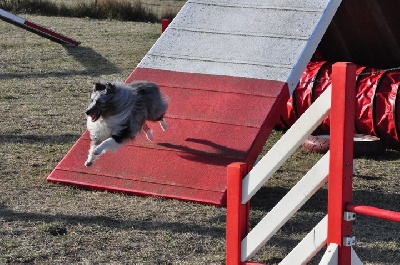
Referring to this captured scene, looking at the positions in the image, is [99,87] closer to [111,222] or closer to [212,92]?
[212,92]

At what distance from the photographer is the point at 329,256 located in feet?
12.3

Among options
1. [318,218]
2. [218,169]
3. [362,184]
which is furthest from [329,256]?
[362,184]

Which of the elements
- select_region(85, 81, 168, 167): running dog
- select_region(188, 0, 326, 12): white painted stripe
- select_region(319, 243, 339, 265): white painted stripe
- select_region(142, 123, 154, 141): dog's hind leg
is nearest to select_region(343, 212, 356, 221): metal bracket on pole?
select_region(319, 243, 339, 265): white painted stripe

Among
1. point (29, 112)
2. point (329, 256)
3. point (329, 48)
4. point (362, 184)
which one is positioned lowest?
point (329, 256)

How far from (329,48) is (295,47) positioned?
2978 millimetres

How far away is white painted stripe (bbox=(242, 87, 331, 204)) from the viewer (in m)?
3.82

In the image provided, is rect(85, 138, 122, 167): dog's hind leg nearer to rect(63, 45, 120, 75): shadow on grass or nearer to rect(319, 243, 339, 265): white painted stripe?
rect(319, 243, 339, 265): white painted stripe

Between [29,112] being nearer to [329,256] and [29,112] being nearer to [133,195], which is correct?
[133,195]

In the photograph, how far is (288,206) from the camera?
13.1 ft

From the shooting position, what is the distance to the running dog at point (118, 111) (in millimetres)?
6379

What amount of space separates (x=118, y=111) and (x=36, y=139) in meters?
1.90

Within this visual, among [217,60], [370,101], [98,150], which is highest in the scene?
[217,60]

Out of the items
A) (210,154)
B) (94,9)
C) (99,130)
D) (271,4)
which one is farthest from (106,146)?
(94,9)

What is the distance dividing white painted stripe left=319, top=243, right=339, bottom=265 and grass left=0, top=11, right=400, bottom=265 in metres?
1.31
